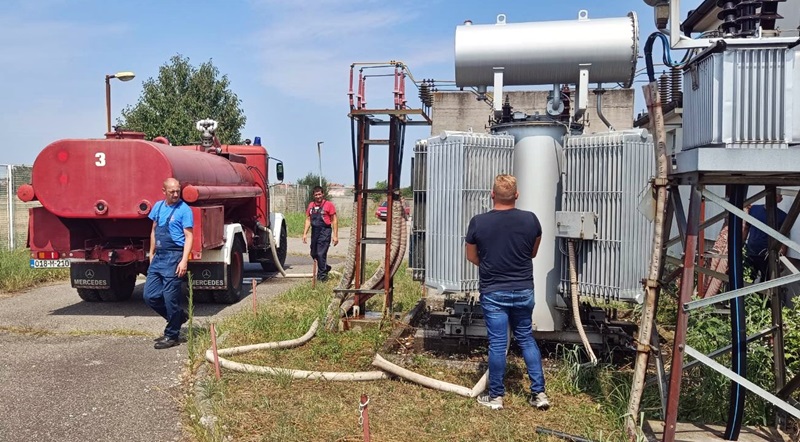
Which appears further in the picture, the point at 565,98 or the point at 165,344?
the point at 165,344

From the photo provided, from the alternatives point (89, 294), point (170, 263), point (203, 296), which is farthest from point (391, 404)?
point (89, 294)

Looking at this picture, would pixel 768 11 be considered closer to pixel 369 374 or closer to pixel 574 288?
pixel 574 288

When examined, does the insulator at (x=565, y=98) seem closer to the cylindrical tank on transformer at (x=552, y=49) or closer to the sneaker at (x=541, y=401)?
the cylindrical tank on transformer at (x=552, y=49)

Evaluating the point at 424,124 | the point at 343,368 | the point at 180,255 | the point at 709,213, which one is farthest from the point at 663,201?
the point at 709,213

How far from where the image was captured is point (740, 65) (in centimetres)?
323

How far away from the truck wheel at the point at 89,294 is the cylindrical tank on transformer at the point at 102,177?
1.65 m

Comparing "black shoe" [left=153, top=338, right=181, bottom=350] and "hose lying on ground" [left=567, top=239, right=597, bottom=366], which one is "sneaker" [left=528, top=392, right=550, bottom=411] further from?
"black shoe" [left=153, top=338, right=181, bottom=350]

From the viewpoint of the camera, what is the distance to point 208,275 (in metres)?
8.03

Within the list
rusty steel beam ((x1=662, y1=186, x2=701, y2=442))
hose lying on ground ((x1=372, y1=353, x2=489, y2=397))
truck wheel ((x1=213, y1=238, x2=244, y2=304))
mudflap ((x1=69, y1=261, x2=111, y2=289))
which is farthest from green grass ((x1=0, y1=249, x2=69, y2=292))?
rusty steel beam ((x1=662, y1=186, x2=701, y2=442))

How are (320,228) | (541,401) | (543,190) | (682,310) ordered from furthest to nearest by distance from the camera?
(320,228) < (543,190) < (541,401) < (682,310)


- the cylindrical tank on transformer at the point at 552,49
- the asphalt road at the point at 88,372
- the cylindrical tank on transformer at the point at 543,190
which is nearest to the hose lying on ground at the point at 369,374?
the asphalt road at the point at 88,372

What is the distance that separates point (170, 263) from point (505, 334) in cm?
351

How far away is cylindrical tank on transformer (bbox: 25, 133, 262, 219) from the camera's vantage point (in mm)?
7309

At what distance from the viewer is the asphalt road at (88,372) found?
4.24 m
